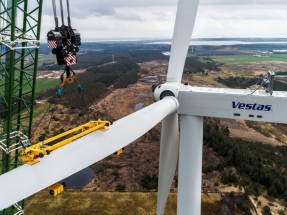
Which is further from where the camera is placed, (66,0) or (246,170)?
(246,170)

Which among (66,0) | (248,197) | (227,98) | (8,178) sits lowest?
(248,197)

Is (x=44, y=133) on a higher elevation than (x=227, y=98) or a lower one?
lower

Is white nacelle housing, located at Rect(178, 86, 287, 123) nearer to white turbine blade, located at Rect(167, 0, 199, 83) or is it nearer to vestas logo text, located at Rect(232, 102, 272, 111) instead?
vestas logo text, located at Rect(232, 102, 272, 111)

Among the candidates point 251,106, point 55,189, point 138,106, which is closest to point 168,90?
point 251,106

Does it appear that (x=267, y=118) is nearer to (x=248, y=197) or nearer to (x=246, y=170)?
(x=248, y=197)

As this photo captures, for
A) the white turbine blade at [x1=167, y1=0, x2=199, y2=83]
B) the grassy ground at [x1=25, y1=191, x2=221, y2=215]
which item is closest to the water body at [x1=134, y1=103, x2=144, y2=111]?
the grassy ground at [x1=25, y1=191, x2=221, y2=215]

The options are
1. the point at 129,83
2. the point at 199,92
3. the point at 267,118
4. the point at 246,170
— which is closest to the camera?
the point at 267,118

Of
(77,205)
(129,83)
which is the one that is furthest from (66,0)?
(129,83)
